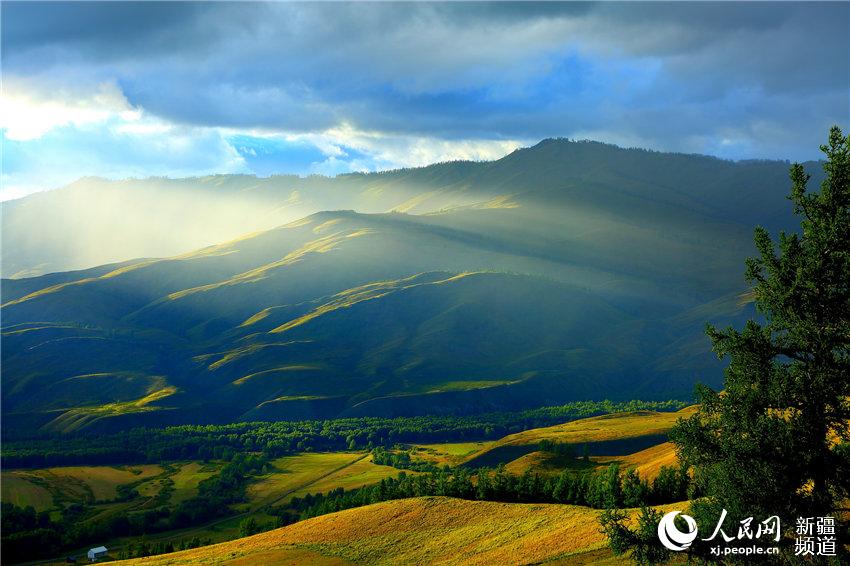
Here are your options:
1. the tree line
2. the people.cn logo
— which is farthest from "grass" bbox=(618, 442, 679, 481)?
the people.cn logo

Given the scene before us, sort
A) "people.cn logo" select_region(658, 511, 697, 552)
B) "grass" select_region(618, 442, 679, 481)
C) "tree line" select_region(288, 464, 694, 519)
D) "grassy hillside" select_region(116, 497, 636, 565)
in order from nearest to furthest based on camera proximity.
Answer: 1. "people.cn logo" select_region(658, 511, 697, 552)
2. "grassy hillside" select_region(116, 497, 636, 565)
3. "tree line" select_region(288, 464, 694, 519)
4. "grass" select_region(618, 442, 679, 481)

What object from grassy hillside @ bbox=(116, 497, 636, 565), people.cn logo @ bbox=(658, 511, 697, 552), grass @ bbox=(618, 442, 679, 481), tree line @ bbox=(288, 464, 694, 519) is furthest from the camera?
grass @ bbox=(618, 442, 679, 481)

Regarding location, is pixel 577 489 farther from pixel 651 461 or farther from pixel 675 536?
pixel 675 536

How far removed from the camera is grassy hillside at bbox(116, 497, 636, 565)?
79.5 m

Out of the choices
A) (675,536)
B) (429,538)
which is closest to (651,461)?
(429,538)

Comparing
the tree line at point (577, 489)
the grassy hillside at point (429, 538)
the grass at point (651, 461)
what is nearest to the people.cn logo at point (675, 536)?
the grassy hillside at point (429, 538)

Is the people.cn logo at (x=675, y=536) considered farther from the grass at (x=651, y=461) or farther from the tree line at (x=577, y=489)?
the grass at (x=651, y=461)

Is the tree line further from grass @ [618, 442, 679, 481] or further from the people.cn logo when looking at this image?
the people.cn logo

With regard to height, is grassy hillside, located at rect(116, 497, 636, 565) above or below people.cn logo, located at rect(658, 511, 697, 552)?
below

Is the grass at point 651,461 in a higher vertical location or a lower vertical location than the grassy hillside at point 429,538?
lower

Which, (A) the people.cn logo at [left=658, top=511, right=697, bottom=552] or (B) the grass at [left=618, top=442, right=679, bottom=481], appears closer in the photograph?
(A) the people.cn logo at [left=658, top=511, right=697, bottom=552]

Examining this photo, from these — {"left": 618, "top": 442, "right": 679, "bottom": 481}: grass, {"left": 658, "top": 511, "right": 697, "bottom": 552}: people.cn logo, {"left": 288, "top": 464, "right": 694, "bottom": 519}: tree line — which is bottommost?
{"left": 618, "top": 442, "right": 679, "bottom": 481}: grass

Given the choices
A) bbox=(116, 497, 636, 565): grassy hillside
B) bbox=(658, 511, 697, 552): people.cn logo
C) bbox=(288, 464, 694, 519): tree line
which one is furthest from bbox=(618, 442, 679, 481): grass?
bbox=(658, 511, 697, 552): people.cn logo

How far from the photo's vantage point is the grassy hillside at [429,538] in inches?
3132
